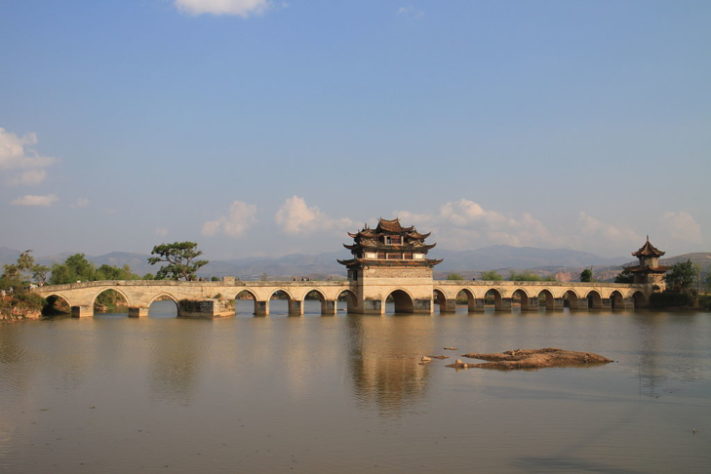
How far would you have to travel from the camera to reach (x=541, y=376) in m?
19.3

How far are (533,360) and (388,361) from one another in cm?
550

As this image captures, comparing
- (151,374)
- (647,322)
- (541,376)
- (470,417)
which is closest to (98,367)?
(151,374)

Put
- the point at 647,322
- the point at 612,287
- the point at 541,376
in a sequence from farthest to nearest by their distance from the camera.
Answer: the point at 612,287 < the point at 647,322 < the point at 541,376

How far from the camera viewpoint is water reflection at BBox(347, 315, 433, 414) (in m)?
16.3

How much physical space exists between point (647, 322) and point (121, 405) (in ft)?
131

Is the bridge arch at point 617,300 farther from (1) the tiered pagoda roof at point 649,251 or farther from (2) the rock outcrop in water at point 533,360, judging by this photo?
(2) the rock outcrop in water at point 533,360

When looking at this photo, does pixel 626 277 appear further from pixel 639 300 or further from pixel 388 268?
pixel 388 268

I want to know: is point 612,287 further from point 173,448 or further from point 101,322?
point 173,448

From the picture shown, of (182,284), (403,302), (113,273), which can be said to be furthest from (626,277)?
(113,273)

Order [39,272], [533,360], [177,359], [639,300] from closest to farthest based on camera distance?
1. [533,360]
2. [177,359]
3. [39,272]
4. [639,300]

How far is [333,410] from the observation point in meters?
14.7

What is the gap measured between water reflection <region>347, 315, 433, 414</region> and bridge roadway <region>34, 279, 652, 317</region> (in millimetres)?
8634

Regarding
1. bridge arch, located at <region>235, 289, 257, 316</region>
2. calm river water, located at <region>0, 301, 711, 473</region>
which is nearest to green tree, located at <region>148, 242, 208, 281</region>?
bridge arch, located at <region>235, 289, 257, 316</region>

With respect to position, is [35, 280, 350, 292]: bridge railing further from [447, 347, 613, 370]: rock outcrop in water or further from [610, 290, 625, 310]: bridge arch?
[610, 290, 625, 310]: bridge arch
